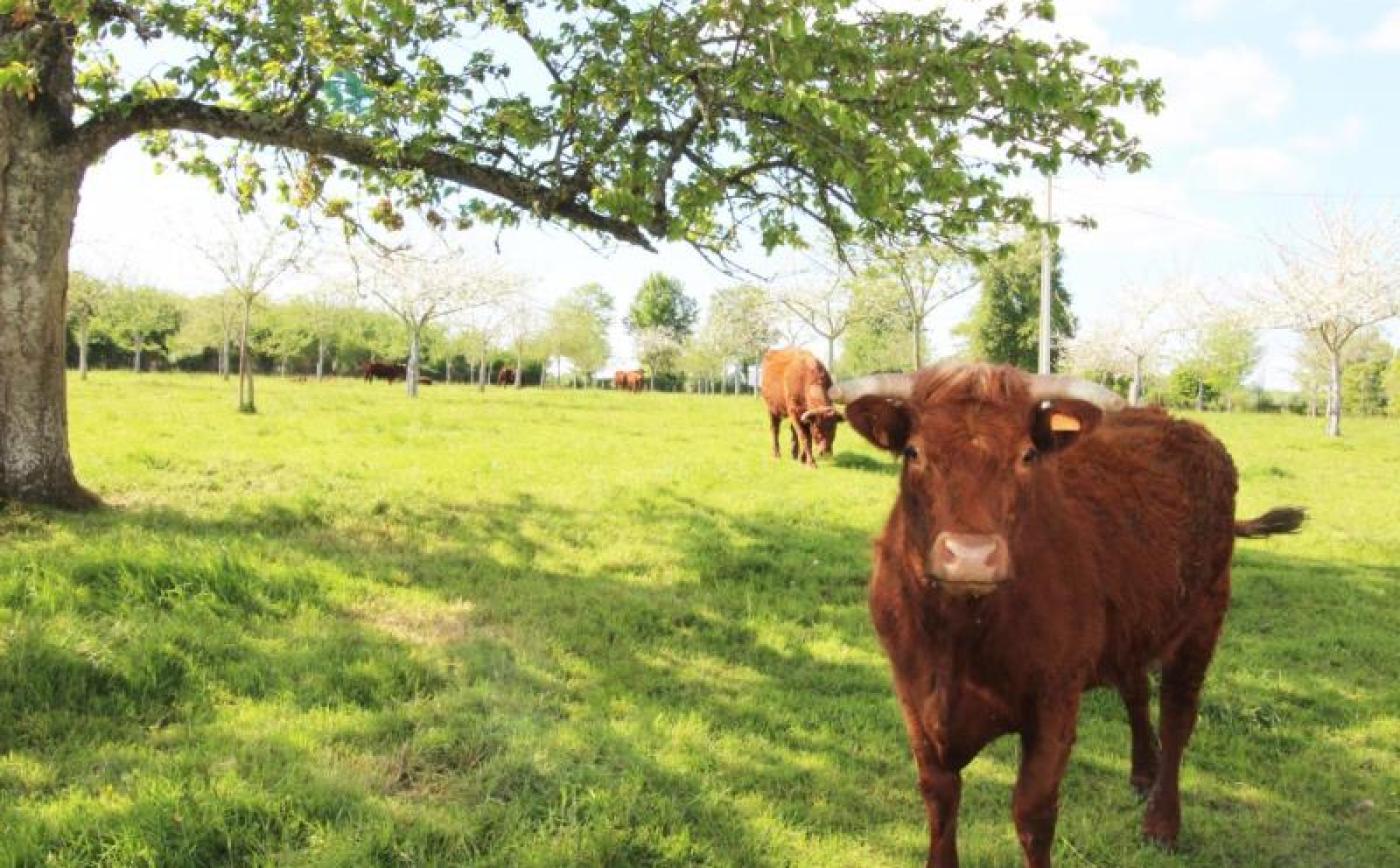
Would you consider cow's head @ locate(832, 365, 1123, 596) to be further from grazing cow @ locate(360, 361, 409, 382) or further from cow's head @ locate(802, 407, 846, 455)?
grazing cow @ locate(360, 361, 409, 382)

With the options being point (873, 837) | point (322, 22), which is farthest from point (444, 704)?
point (322, 22)

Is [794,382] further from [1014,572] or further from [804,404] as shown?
[1014,572]

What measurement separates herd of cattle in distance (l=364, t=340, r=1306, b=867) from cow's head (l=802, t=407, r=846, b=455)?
451 inches

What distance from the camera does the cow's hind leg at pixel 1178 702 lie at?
16.3 ft

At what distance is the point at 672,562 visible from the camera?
9.70m

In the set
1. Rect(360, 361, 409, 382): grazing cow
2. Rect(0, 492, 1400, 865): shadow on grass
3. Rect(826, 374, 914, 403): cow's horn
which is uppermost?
Rect(360, 361, 409, 382): grazing cow

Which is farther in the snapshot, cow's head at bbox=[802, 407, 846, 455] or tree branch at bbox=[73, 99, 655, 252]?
cow's head at bbox=[802, 407, 846, 455]

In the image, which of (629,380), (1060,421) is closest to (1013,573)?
(1060,421)

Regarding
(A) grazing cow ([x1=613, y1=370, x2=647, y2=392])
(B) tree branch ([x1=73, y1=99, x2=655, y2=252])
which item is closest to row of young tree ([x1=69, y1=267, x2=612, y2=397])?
(A) grazing cow ([x1=613, y1=370, x2=647, y2=392])

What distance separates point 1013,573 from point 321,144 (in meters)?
9.29

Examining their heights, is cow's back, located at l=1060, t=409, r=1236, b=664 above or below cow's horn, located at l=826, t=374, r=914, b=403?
below

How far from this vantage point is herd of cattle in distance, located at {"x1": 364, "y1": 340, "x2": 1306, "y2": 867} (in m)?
3.43

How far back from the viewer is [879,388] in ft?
12.5

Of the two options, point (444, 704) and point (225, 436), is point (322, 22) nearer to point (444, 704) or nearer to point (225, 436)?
point (444, 704)
